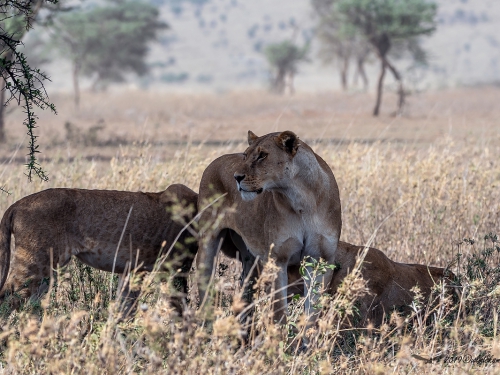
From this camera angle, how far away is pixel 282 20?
10569cm

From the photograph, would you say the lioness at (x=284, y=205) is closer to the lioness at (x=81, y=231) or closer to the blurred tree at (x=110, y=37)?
the lioness at (x=81, y=231)

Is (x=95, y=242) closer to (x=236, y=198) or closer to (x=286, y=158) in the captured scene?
(x=236, y=198)

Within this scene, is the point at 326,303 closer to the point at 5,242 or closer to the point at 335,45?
the point at 5,242

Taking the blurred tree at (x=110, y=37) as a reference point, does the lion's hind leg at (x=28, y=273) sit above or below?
below

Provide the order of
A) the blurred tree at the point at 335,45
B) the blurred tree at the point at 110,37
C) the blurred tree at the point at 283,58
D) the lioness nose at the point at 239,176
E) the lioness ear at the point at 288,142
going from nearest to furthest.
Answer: the lioness nose at the point at 239,176
the lioness ear at the point at 288,142
the blurred tree at the point at 110,37
the blurred tree at the point at 283,58
the blurred tree at the point at 335,45

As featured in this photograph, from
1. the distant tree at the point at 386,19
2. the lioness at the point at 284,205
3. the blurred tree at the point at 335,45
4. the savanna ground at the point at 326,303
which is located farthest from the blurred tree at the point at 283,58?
the lioness at the point at 284,205

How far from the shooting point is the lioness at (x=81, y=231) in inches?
188

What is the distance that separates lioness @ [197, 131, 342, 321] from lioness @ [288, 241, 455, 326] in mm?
599

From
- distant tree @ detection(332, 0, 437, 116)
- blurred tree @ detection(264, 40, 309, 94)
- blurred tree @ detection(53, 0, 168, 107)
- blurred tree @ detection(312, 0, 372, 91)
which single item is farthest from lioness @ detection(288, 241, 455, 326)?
blurred tree @ detection(312, 0, 372, 91)

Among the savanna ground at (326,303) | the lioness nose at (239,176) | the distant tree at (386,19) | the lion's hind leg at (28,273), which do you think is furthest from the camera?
the distant tree at (386,19)

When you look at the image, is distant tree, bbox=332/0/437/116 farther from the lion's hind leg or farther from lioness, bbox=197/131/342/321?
the lion's hind leg

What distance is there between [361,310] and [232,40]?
9827cm


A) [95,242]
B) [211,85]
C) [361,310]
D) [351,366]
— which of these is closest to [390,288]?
[361,310]

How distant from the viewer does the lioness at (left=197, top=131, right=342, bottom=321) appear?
15.0 ft
